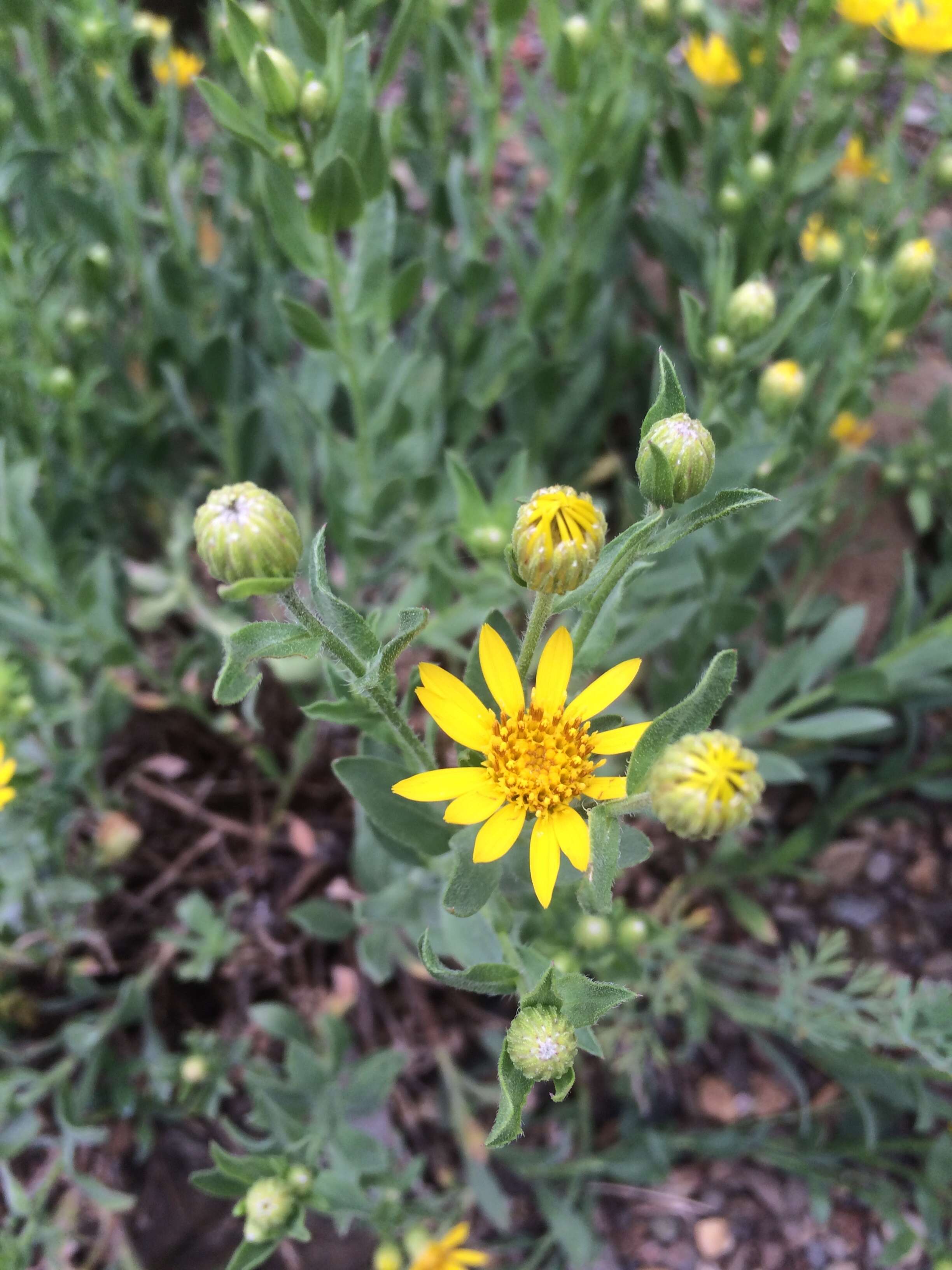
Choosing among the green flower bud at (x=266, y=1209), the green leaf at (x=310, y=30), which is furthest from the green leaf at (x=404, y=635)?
the green leaf at (x=310, y=30)

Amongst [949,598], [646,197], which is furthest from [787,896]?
[646,197]

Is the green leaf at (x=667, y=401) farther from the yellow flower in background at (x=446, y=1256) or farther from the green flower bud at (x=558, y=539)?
the yellow flower in background at (x=446, y=1256)

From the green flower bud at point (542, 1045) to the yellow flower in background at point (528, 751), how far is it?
0.63ft

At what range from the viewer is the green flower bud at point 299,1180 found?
2020 mm

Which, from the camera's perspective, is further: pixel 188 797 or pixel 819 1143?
pixel 188 797

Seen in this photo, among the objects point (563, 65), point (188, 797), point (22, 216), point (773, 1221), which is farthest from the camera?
point (22, 216)

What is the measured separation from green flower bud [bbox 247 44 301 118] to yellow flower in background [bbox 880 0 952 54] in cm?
221

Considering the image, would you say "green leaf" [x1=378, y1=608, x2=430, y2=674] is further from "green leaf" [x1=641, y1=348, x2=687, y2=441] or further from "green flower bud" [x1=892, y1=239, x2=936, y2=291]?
"green flower bud" [x1=892, y1=239, x2=936, y2=291]

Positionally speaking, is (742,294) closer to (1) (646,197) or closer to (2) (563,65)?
(2) (563,65)

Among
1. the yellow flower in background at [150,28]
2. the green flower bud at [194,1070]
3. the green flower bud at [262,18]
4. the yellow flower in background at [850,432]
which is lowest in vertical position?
the green flower bud at [194,1070]

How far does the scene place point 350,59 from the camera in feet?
7.14

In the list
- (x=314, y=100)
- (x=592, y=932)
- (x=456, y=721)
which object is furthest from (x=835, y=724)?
(x=314, y=100)

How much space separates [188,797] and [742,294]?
2.37 m

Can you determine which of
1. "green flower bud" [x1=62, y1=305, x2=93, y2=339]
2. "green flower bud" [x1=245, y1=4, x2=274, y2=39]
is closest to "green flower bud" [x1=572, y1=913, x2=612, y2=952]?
"green flower bud" [x1=62, y1=305, x2=93, y2=339]
